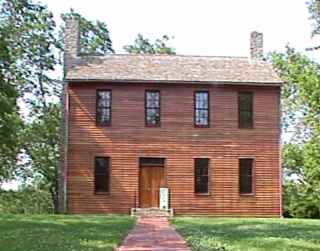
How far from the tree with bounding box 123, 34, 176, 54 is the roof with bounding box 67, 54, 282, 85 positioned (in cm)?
1646

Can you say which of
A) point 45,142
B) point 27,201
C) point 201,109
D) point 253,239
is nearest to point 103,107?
point 201,109

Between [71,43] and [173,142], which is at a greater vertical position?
[71,43]

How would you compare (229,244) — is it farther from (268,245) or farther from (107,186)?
(107,186)

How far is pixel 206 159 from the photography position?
99.1ft

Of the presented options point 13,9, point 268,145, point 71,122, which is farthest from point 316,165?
point 13,9

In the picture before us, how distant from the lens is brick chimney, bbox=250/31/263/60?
33219 mm

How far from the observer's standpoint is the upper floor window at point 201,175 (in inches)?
1185

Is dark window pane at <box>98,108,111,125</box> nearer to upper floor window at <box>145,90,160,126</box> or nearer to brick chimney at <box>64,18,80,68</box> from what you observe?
upper floor window at <box>145,90,160,126</box>

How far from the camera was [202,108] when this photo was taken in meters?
30.6

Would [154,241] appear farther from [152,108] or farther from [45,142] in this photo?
[45,142]

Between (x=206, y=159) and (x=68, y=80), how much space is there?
7.43 metres

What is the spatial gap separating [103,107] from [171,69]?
398cm

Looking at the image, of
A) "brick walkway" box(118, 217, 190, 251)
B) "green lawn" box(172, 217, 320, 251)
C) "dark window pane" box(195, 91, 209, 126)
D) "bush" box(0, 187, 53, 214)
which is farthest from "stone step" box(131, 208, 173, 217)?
"bush" box(0, 187, 53, 214)

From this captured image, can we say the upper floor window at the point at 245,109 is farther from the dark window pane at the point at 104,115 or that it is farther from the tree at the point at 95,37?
the tree at the point at 95,37
